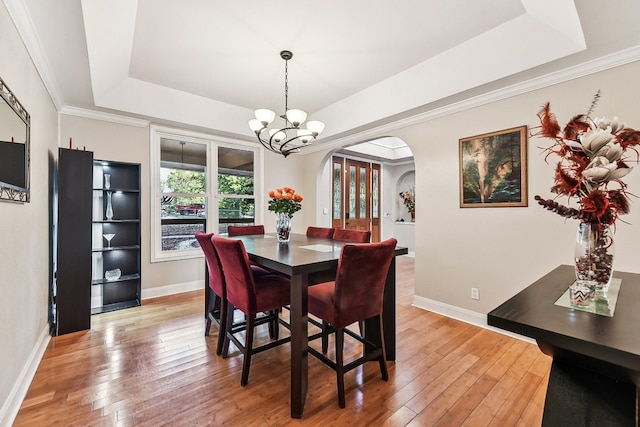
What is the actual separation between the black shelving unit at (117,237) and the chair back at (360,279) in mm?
2876

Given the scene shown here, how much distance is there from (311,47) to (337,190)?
12.1ft

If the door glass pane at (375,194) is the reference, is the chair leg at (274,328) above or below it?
below

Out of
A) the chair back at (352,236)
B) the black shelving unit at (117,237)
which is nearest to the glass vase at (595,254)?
the chair back at (352,236)

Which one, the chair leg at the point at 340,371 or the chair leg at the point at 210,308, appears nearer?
the chair leg at the point at 340,371

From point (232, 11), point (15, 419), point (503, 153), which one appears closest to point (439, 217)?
point (503, 153)

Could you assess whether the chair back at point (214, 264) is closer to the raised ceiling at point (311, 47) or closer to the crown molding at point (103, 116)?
the raised ceiling at point (311, 47)

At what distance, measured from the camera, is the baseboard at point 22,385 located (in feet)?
5.14

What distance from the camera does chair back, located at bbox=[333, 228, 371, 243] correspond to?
2730 millimetres

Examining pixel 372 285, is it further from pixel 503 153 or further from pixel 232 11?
pixel 232 11

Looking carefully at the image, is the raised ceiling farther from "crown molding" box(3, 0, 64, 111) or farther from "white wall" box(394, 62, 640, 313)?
"white wall" box(394, 62, 640, 313)

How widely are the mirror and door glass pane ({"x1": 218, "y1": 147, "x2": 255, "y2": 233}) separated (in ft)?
8.26

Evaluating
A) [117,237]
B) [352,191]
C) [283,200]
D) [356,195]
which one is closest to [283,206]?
[283,200]

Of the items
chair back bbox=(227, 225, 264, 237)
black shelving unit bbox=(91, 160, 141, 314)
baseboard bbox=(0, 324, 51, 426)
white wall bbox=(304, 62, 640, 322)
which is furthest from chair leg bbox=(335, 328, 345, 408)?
black shelving unit bbox=(91, 160, 141, 314)

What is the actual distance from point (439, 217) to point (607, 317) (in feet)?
7.74
